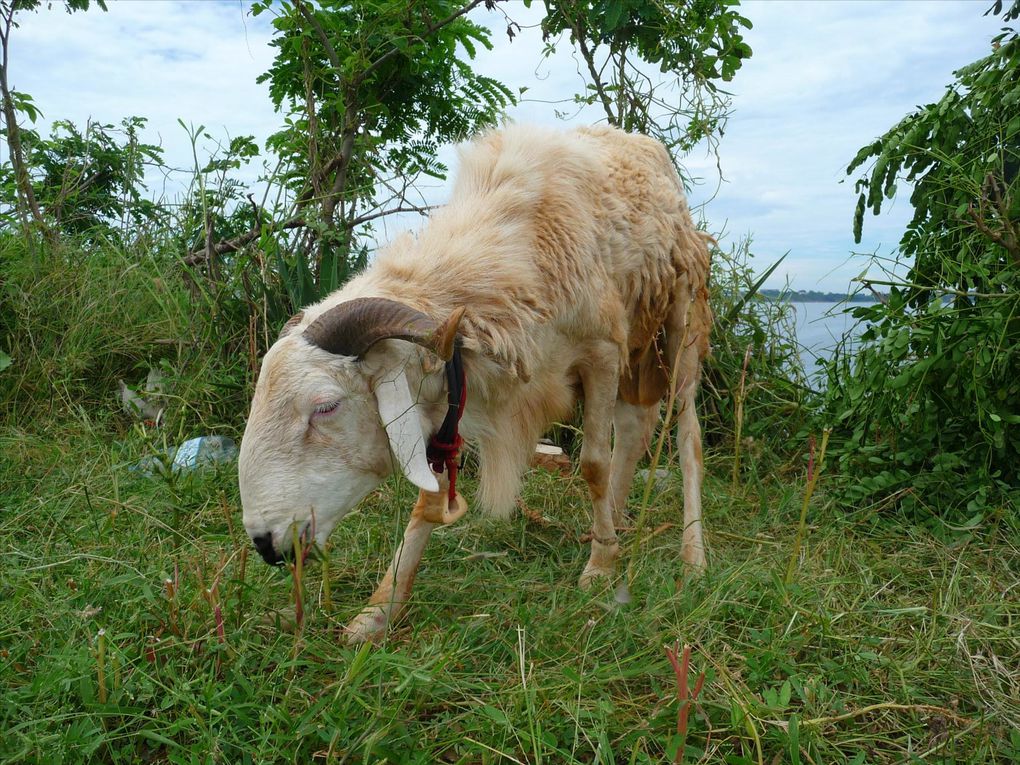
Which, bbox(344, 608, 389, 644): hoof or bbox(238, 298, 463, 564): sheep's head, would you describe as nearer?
bbox(238, 298, 463, 564): sheep's head

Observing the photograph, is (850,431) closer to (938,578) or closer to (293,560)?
(938,578)

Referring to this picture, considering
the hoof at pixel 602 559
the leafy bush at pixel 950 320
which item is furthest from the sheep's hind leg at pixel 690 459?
the leafy bush at pixel 950 320

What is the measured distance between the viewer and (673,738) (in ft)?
6.72

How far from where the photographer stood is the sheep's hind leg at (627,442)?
4.44 metres

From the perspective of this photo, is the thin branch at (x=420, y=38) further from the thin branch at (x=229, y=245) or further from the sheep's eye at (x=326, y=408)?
the sheep's eye at (x=326, y=408)

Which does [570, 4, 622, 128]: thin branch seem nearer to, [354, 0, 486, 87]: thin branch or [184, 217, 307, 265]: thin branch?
[354, 0, 486, 87]: thin branch

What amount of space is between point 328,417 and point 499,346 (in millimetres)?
682

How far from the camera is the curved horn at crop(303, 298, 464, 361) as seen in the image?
8.63 feet

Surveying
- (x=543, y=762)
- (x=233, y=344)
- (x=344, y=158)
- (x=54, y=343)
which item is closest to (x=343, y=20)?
(x=344, y=158)

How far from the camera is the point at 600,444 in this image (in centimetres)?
365

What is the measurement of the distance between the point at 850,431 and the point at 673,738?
10.6 ft

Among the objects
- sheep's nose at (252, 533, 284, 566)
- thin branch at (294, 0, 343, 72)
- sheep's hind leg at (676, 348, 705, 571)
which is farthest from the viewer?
thin branch at (294, 0, 343, 72)

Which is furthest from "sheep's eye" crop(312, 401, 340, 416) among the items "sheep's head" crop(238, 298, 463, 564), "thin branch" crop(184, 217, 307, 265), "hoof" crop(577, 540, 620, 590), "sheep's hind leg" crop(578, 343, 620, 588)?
"thin branch" crop(184, 217, 307, 265)

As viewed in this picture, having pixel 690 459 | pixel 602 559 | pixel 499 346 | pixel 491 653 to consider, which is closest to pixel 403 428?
pixel 499 346
